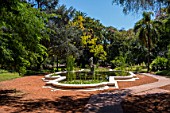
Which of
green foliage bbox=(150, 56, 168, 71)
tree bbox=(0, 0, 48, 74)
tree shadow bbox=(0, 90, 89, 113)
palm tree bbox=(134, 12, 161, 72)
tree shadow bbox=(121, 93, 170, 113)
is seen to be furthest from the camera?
palm tree bbox=(134, 12, 161, 72)

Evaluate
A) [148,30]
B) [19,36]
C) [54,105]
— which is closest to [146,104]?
[54,105]

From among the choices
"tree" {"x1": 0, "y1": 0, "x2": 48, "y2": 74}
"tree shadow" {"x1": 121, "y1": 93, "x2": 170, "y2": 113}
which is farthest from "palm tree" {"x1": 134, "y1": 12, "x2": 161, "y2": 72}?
"tree shadow" {"x1": 121, "y1": 93, "x2": 170, "y2": 113}

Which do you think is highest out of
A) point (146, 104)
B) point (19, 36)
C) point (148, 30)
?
point (148, 30)

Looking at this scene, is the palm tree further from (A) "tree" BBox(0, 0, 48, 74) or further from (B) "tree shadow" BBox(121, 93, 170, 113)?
(B) "tree shadow" BBox(121, 93, 170, 113)

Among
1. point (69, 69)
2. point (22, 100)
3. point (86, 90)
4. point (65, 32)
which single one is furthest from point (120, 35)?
point (22, 100)

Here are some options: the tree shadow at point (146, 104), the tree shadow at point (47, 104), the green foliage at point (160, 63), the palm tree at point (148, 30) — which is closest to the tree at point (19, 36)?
the tree shadow at point (47, 104)

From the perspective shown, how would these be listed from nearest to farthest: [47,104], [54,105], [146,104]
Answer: [146,104] → [54,105] → [47,104]

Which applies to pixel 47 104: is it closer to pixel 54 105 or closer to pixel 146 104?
pixel 54 105

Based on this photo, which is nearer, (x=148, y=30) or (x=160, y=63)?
(x=160, y=63)

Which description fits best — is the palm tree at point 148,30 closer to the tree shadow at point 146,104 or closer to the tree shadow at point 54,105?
the tree shadow at point 146,104

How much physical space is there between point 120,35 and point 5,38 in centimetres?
3511

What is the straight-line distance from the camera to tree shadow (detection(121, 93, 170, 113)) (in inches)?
305

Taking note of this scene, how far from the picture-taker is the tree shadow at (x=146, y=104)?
7758 millimetres

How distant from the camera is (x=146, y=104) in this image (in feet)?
28.2
